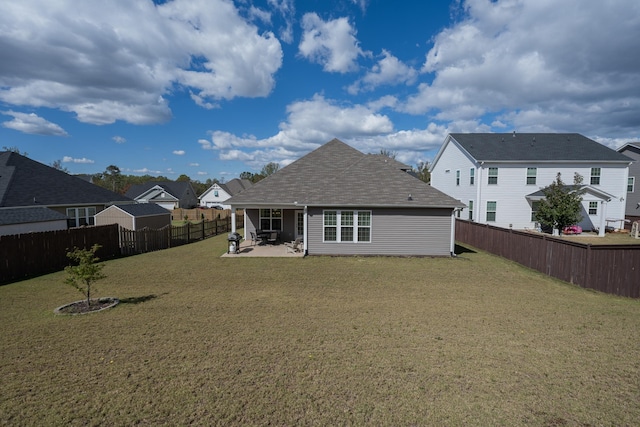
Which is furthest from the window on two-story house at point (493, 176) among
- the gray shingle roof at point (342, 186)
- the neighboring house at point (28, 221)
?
the neighboring house at point (28, 221)

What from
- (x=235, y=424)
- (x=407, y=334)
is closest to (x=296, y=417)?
(x=235, y=424)

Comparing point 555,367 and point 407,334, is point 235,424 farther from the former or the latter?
point 555,367

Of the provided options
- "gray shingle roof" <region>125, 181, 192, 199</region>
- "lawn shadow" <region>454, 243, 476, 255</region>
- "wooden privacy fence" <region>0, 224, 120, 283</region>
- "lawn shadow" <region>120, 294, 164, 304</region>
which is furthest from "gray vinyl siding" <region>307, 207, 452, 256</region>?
"gray shingle roof" <region>125, 181, 192, 199</region>

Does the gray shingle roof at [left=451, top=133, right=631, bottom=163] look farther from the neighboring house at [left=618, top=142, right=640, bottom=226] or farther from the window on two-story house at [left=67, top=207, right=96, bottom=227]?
the window on two-story house at [left=67, top=207, right=96, bottom=227]

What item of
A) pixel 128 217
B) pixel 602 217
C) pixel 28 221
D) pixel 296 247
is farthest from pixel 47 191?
pixel 602 217

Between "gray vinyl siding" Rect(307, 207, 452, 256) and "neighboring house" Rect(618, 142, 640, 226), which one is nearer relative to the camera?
"gray vinyl siding" Rect(307, 207, 452, 256)

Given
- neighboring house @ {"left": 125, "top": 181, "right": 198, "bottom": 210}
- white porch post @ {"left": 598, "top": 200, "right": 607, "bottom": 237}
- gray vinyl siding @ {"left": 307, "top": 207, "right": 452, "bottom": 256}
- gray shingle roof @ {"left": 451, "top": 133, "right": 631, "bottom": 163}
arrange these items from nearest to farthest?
gray vinyl siding @ {"left": 307, "top": 207, "right": 452, "bottom": 256}, white porch post @ {"left": 598, "top": 200, "right": 607, "bottom": 237}, gray shingle roof @ {"left": 451, "top": 133, "right": 631, "bottom": 163}, neighboring house @ {"left": 125, "top": 181, "right": 198, "bottom": 210}
